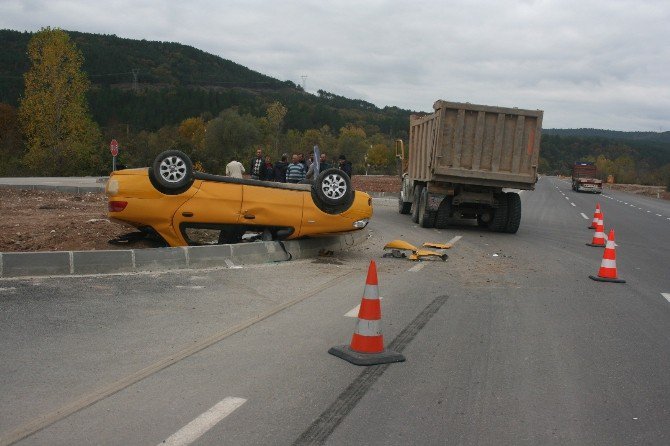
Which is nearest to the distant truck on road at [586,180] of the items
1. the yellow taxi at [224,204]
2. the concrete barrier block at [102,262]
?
the yellow taxi at [224,204]

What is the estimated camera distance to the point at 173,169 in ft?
33.7

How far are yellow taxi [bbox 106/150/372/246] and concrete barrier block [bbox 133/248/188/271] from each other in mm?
707

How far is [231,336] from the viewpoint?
6344mm

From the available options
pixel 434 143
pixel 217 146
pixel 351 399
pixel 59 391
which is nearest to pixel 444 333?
pixel 351 399

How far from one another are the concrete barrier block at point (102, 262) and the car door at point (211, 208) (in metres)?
1.22

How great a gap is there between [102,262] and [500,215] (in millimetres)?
11467

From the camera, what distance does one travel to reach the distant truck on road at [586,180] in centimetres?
6038

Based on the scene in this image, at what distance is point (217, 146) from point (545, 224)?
71851 mm

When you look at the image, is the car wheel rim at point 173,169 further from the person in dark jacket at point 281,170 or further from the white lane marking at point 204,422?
the person in dark jacket at point 281,170

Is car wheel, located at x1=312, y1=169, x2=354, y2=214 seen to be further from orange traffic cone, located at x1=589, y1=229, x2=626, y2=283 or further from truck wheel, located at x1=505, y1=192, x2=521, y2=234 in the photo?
truck wheel, located at x1=505, y1=192, x2=521, y2=234

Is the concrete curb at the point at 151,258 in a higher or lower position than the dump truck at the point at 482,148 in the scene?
lower

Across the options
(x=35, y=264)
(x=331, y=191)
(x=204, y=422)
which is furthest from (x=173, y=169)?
(x=204, y=422)

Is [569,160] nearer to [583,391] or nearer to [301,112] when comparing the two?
[301,112]

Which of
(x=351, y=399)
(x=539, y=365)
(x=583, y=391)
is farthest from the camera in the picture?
(x=539, y=365)
